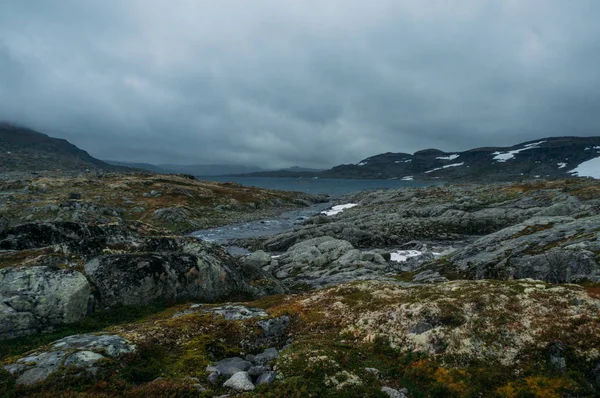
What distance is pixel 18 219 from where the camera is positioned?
76625 mm

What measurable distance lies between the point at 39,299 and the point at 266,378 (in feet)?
54.4

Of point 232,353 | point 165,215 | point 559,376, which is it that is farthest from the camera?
point 165,215

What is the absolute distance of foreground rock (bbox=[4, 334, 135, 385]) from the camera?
1319cm

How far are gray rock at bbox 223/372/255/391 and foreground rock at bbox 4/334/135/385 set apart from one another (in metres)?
5.34

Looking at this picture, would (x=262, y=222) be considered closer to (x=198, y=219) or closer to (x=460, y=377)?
(x=198, y=219)

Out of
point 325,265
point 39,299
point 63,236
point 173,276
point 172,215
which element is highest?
point 63,236

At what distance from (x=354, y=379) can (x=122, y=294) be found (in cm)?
1846

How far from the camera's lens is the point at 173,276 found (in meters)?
26.8

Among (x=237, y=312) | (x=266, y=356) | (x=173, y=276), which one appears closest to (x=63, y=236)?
(x=173, y=276)

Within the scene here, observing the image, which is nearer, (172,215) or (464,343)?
(464,343)

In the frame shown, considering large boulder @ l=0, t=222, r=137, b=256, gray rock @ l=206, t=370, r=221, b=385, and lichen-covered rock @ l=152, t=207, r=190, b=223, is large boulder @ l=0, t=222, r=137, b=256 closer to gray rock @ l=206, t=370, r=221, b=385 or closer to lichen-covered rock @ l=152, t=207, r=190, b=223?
gray rock @ l=206, t=370, r=221, b=385

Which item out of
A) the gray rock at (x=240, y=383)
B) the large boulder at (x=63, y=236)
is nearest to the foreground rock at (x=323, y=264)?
the large boulder at (x=63, y=236)

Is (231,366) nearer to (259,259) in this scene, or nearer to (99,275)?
(99,275)

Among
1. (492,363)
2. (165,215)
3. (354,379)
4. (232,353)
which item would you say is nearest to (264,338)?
(232,353)
